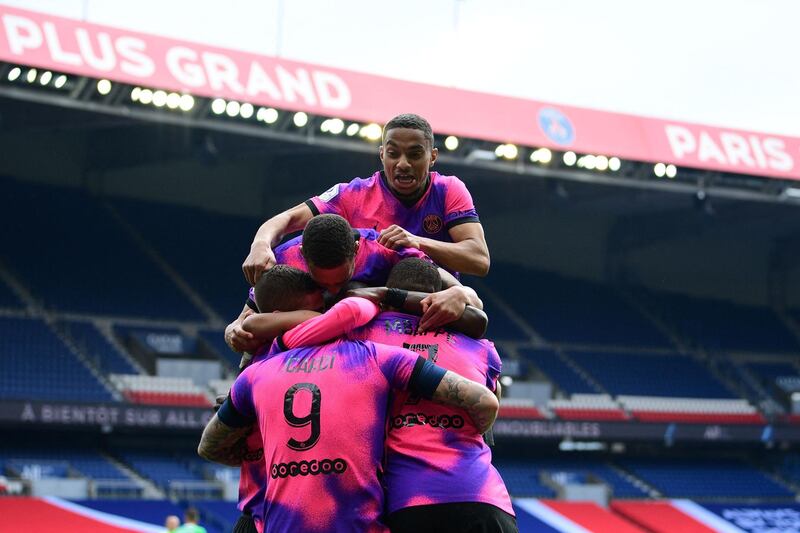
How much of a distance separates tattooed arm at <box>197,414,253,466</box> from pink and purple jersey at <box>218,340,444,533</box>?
0.38 meters

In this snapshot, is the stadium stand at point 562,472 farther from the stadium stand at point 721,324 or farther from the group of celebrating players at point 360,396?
the group of celebrating players at point 360,396

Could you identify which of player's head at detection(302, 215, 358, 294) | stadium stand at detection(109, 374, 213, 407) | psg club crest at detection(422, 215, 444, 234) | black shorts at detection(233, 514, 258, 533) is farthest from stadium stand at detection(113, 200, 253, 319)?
player's head at detection(302, 215, 358, 294)

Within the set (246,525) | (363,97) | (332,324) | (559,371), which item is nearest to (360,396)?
(332,324)

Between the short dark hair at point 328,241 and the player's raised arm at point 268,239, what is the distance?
524 mm

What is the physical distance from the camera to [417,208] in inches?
238

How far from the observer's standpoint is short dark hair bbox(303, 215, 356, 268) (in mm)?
4727

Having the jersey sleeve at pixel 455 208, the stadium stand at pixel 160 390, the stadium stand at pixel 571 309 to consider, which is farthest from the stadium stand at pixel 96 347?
the jersey sleeve at pixel 455 208

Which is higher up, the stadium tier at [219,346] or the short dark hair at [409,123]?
the stadium tier at [219,346]

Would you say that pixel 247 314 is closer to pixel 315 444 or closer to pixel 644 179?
pixel 315 444

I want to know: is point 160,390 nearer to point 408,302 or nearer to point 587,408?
point 587,408

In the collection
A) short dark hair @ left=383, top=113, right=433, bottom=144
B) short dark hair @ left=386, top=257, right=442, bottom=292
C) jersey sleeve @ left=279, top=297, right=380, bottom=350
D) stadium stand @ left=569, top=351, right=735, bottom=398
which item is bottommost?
jersey sleeve @ left=279, top=297, right=380, bottom=350

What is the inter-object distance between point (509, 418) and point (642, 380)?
5340mm

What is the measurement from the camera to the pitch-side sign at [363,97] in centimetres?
2008

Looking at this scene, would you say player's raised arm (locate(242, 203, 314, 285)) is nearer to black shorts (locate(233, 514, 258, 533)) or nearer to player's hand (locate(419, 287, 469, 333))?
player's hand (locate(419, 287, 469, 333))
